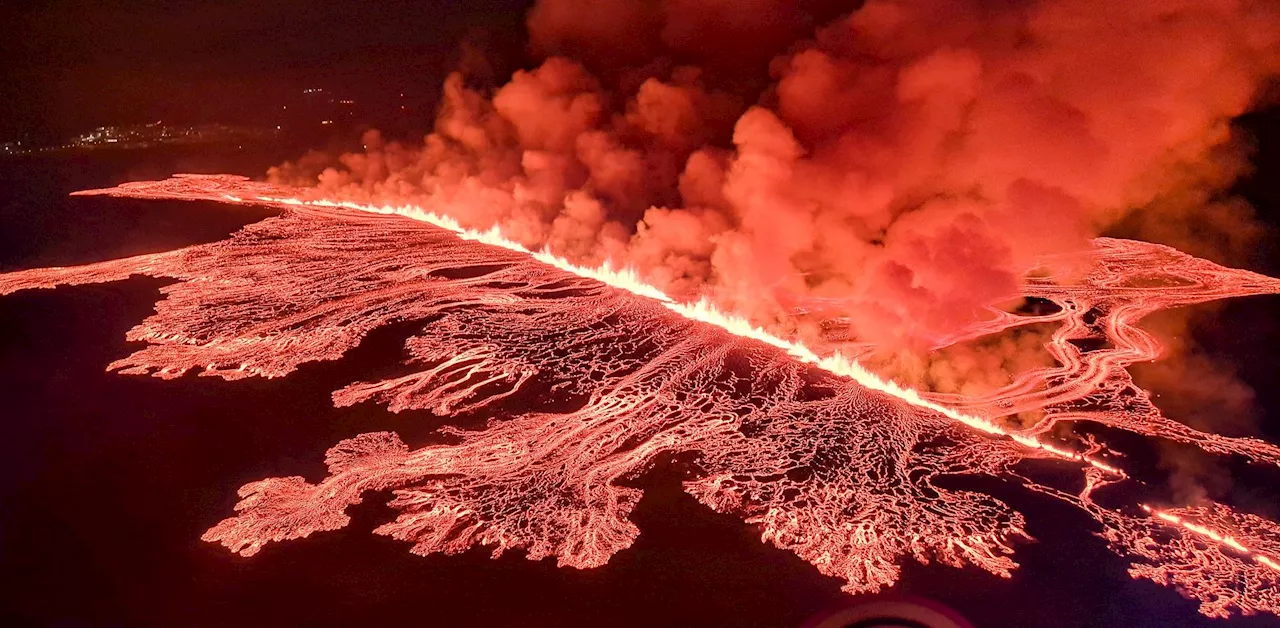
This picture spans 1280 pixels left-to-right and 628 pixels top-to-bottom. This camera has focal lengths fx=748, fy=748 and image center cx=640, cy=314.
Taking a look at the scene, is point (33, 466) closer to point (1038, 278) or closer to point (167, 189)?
point (1038, 278)

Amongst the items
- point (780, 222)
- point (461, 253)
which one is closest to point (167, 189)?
point (461, 253)

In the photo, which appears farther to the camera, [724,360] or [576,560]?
[724,360]

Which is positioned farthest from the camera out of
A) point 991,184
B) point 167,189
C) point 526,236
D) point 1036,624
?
point 167,189

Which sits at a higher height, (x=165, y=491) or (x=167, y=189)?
(x=167, y=189)

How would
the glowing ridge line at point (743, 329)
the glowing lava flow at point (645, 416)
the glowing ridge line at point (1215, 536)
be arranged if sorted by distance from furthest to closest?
the glowing ridge line at point (743, 329)
the glowing lava flow at point (645, 416)
the glowing ridge line at point (1215, 536)

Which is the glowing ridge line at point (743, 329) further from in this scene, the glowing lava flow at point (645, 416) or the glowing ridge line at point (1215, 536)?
the glowing ridge line at point (1215, 536)

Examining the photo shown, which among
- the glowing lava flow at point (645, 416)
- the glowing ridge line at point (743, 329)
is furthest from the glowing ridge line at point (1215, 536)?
the glowing ridge line at point (743, 329)
